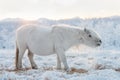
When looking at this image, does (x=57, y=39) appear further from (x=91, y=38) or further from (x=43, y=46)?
(x=91, y=38)

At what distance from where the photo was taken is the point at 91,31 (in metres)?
16.9

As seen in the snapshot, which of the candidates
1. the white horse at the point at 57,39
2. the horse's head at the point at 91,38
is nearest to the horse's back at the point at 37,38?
the white horse at the point at 57,39

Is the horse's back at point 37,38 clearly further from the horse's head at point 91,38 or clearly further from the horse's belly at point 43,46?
the horse's head at point 91,38

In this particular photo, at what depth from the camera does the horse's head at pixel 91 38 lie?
A: 16.9 metres

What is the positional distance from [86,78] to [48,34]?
16.8 feet

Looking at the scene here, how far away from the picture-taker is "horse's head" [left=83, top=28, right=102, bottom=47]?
666 inches

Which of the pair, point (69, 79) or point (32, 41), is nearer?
point (69, 79)

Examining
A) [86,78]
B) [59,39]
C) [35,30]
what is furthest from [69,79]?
[35,30]

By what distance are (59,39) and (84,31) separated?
1347mm

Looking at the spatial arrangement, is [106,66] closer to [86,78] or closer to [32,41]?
[32,41]

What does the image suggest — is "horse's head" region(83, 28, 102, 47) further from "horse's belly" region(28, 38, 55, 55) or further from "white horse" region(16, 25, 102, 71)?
"horse's belly" region(28, 38, 55, 55)

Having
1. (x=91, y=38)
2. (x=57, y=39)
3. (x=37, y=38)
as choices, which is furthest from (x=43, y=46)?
(x=91, y=38)

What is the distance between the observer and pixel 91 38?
17.1m

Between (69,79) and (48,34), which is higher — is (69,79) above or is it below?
below
